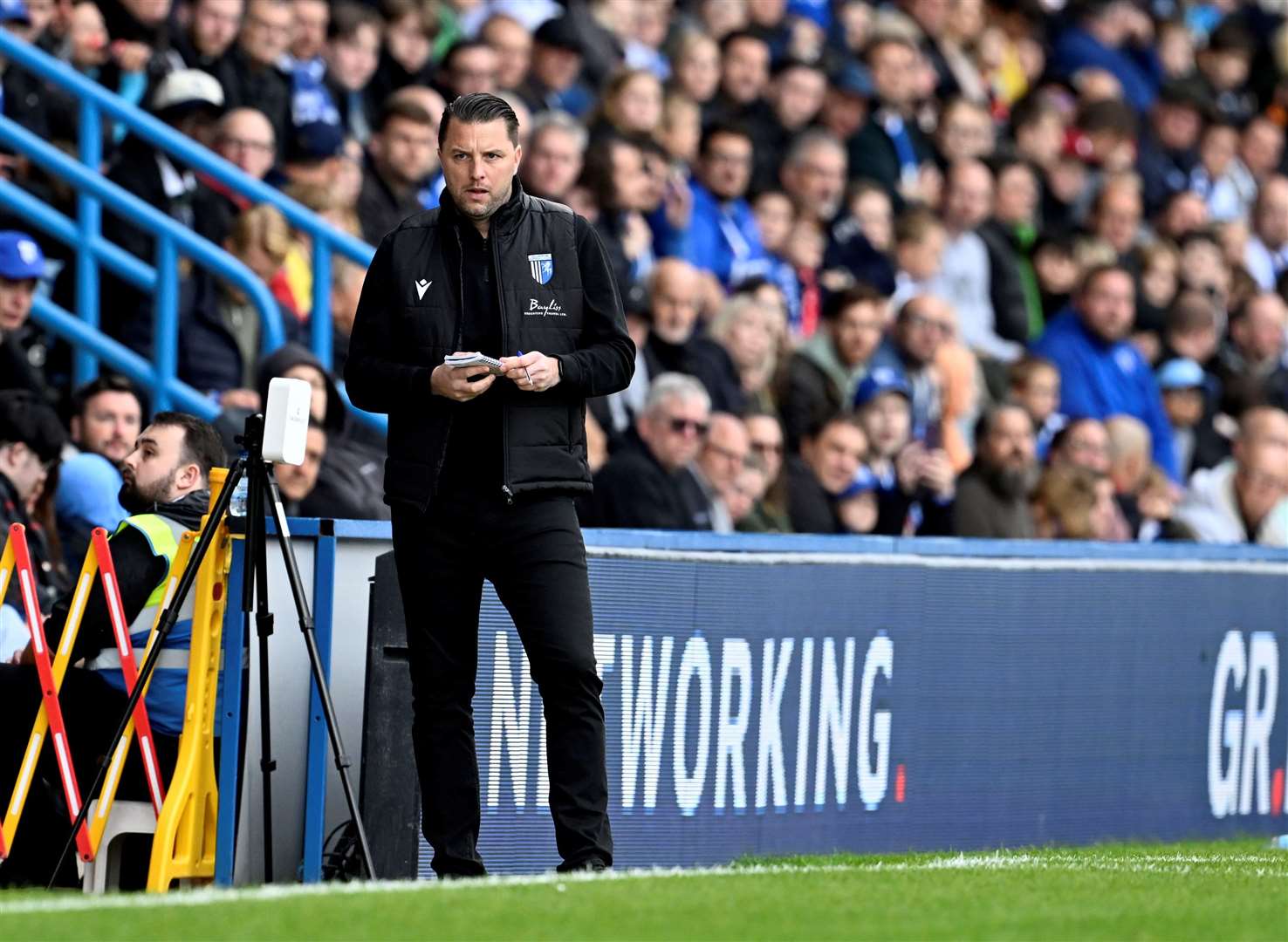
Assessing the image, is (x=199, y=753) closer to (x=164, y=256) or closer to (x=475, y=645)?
(x=475, y=645)

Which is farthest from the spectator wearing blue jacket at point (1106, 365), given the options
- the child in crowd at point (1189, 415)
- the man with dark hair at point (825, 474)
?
the man with dark hair at point (825, 474)

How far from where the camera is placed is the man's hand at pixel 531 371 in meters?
7.31

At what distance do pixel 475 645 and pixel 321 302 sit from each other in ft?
13.8

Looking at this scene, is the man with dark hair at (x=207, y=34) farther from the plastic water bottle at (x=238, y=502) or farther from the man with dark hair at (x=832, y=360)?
the plastic water bottle at (x=238, y=502)

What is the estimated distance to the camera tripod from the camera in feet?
25.1

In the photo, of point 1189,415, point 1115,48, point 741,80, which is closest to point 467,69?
point 741,80

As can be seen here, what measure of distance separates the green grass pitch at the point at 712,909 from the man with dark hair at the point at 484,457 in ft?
1.14

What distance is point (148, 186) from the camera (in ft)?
39.5

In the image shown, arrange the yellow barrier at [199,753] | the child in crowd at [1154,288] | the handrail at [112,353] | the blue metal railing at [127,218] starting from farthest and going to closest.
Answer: the child in crowd at [1154,288] → the blue metal railing at [127,218] → the handrail at [112,353] → the yellow barrier at [199,753]

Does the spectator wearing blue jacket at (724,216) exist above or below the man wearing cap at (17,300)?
above

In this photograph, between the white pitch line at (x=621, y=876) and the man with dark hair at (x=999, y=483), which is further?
the man with dark hair at (x=999, y=483)

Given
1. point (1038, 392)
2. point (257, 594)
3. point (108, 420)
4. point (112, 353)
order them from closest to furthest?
1. point (257, 594)
2. point (108, 420)
3. point (112, 353)
4. point (1038, 392)

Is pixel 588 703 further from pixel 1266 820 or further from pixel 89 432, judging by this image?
pixel 1266 820

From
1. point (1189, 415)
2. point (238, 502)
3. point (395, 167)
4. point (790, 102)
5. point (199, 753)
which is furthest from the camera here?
point (1189, 415)
